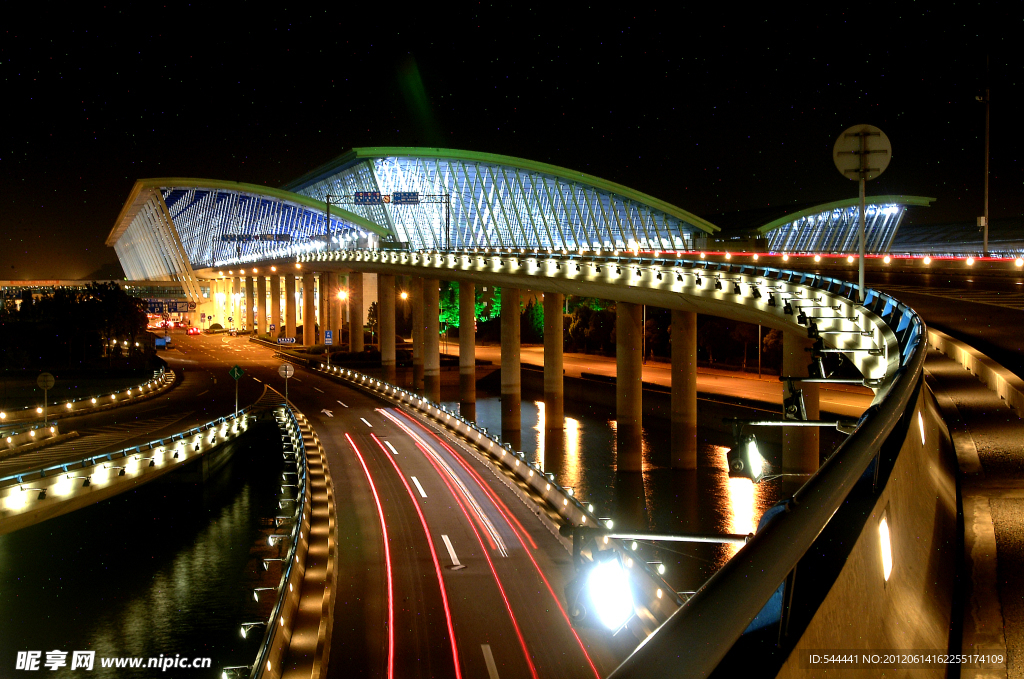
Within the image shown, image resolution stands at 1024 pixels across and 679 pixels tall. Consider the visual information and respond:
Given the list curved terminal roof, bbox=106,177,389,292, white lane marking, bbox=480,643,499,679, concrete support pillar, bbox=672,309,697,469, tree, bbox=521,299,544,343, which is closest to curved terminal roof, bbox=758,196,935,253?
tree, bbox=521,299,544,343

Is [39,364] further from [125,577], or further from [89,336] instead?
[125,577]

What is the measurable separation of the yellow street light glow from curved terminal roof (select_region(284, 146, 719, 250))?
9166 cm

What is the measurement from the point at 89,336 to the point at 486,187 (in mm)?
49661

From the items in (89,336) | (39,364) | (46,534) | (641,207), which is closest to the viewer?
(46,534)

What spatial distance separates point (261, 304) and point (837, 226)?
9228 cm

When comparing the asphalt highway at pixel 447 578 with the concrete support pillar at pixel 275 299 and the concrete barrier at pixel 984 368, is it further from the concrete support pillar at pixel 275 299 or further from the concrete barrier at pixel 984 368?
the concrete support pillar at pixel 275 299

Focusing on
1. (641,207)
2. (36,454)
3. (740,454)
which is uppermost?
(641,207)

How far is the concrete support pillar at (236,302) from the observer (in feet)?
474

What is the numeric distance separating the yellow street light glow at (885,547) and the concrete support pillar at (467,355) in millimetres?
58816

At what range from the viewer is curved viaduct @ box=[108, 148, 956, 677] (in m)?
2.97

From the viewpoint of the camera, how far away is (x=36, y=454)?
31.6 meters

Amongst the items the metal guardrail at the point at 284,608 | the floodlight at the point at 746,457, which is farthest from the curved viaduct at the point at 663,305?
the metal guardrail at the point at 284,608

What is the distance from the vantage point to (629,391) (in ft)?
150

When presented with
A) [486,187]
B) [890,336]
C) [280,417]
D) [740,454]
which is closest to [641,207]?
[486,187]
